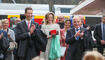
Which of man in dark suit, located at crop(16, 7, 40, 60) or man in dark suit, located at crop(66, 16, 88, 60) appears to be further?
man in dark suit, located at crop(66, 16, 88, 60)

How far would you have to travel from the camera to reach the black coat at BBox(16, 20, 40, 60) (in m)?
4.02

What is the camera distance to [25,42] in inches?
160

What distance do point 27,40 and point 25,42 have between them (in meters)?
0.08

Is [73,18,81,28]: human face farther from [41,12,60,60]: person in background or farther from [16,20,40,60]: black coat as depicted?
[16,20,40,60]: black coat

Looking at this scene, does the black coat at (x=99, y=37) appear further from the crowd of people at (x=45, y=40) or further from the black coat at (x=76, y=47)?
the black coat at (x=76, y=47)

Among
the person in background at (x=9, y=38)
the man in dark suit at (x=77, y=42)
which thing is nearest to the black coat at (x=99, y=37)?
the man in dark suit at (x=77, y=42)

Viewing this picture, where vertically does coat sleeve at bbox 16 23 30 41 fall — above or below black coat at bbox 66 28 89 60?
above

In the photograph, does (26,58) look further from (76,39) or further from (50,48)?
(76,39)

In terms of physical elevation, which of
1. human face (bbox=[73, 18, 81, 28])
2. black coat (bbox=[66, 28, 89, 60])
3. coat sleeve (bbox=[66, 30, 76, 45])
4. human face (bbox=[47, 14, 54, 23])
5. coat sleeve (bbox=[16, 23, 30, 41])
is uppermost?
human face (bbox=[47, 14, 54, 23])

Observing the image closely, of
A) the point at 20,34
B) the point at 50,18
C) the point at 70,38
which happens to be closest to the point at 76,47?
the point at 70,38

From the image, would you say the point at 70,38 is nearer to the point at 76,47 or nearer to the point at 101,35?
the point at 76,47

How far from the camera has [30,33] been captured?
4.04 meters

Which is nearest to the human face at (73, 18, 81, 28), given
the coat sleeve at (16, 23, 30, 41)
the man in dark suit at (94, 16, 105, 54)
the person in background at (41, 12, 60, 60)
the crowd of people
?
the crowd of people

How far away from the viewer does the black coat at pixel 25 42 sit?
4.02 metres
